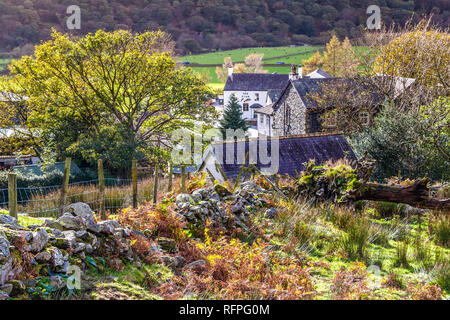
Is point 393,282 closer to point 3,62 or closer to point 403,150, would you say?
point 403,150

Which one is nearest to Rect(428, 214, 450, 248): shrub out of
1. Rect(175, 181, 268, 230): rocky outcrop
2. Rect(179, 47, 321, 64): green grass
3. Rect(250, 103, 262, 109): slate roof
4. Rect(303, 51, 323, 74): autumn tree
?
Rect(175, 181, 268, 230): rocky outcrop

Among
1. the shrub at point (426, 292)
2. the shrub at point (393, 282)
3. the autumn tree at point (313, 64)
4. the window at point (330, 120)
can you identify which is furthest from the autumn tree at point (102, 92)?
the autumn tree at point (313, 64)

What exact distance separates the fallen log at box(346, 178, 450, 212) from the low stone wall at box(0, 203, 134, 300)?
235 inches

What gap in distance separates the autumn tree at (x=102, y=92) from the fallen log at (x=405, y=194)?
15.8 m

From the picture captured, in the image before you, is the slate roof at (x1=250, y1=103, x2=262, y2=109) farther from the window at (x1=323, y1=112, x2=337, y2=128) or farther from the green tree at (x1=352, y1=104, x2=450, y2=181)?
the green tree at (x1=352, y1=104, x2=450, y2=181)

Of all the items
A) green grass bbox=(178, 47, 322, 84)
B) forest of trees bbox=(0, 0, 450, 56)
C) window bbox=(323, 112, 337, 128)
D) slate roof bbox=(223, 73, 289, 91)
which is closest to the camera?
window bbox=(323, 112, 337, 128)

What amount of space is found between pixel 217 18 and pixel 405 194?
116884 millimetres

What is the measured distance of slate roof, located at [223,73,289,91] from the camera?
67000 millimetres

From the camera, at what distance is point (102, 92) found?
79.9 ft

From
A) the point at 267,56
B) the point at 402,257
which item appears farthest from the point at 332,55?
the point at 402,257

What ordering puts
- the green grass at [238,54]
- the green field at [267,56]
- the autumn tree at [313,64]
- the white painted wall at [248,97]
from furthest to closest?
the green grass at [238,54]
the green field at [267,56]
the autumn tree at [313,64]
the white painted wall at [248,97]

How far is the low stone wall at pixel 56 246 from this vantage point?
4297 millimetres

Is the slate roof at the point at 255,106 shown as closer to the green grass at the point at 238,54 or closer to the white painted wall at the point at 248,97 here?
the white painted wall at the point at 248,97
